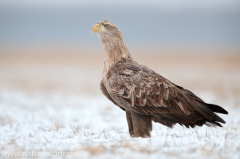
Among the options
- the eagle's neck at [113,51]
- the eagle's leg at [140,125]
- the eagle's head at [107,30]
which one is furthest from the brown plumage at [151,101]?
the eagle's head at [107,30]

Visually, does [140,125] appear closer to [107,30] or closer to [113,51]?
[113,51]

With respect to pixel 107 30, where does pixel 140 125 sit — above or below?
below

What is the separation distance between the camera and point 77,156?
5086 millimetres

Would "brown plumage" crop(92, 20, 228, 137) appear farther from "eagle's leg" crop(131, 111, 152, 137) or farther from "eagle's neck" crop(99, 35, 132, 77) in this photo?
"eagle's neck" crop(99, 35, 132, 77)

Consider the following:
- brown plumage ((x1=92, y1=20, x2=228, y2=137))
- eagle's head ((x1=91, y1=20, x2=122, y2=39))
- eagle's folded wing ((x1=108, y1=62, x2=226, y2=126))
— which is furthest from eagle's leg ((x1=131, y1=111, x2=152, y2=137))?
eagle's head ((x1=91, y1=20, x2=122, y2=39))

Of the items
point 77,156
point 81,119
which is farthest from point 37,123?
point 77,156

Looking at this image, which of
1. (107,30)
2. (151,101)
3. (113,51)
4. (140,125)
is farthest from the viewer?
(107,30)

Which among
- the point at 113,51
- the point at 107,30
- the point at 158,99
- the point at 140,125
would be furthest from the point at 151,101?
the point at 107,30

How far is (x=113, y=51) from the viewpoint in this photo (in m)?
7.52

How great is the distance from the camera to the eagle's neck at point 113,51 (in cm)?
746

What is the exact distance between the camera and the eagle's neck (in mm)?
7465

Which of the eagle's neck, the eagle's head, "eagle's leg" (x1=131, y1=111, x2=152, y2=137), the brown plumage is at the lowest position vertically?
"eagle's leg" (x1=131, y1=111, x2=152, y2=137)

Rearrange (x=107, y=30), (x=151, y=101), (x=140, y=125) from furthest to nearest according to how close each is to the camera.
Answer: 1. (x=107, y=30)
2. (x=140, y=125)
3. (x=151, y=101)

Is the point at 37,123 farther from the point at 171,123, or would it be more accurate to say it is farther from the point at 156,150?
the point at 156,150
